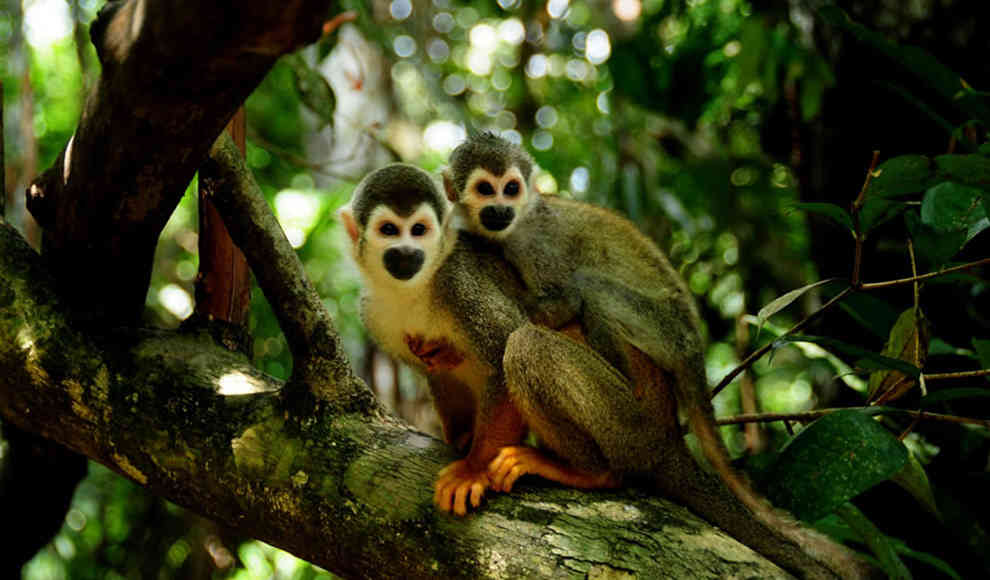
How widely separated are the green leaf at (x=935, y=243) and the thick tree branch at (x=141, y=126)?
5.99 feet

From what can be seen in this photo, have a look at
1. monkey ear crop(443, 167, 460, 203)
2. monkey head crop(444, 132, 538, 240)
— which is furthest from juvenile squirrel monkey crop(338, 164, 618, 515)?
A: monkey ear crop(443, 167, 460, 203)

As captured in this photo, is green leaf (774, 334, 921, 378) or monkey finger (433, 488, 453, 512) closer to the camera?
monkey finger (433, 488, 453, 512)

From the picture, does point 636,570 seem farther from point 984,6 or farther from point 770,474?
point 984,6

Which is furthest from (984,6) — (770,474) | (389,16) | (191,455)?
(389,16)

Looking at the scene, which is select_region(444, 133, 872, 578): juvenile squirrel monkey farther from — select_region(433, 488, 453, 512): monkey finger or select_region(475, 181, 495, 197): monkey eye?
select_region(433, 488, 453, 512): monkey finger

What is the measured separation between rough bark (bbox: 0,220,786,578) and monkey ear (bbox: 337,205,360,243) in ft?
2.35

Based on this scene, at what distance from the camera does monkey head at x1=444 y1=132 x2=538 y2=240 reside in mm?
3250

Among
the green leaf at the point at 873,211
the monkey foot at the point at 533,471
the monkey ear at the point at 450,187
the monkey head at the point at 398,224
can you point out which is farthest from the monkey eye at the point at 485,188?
the green leaf at the point at 873,211

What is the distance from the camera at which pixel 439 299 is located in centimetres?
276

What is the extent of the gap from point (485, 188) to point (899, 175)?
1667mm

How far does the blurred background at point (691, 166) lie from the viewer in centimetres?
343

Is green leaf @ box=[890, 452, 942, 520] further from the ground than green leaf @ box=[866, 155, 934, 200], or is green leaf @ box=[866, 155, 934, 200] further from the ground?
green leaf @ box=[866, 155, 934, 200]

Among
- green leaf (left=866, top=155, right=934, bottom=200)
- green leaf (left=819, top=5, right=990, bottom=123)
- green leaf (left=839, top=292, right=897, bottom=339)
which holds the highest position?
green leaf (left=819, top=5, right=990, bottom=123)

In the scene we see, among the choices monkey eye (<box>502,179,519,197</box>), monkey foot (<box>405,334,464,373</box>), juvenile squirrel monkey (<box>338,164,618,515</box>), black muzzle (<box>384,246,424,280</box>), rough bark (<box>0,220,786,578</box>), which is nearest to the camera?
rough bark (<box>0,220,786,578</box>)
